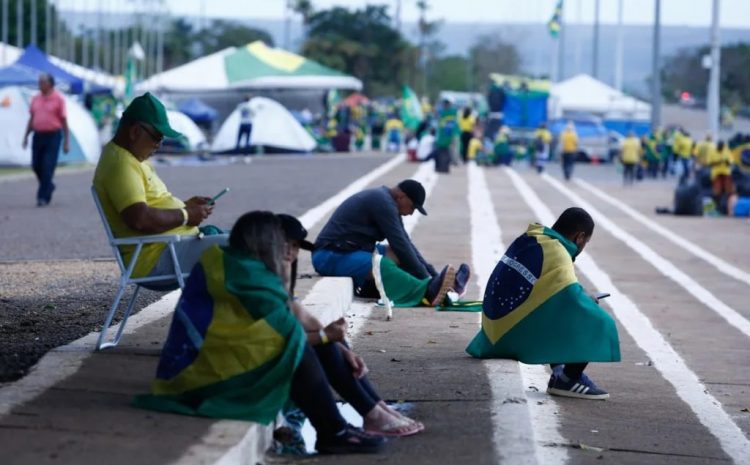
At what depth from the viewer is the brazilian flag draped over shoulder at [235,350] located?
Result: 6.75 meters

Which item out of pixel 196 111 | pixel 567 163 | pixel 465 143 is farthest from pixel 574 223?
pixel 196 111

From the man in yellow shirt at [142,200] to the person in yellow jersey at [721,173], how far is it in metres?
22.9

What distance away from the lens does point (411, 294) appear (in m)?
11.9

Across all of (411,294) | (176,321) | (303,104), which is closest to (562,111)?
(303,104)

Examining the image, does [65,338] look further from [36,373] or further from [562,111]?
[562,111]

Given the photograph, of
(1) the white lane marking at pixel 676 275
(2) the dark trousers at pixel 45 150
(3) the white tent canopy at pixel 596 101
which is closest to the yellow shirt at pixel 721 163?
(1) the white lane marking at pixel 676 275

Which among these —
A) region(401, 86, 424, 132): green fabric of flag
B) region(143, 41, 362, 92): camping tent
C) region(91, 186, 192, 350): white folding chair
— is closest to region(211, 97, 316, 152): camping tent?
region(401, 86, 424, 132): green fabric of flag

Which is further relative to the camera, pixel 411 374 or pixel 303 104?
pixel 303 104

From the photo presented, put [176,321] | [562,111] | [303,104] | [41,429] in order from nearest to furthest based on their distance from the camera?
[41,429]
[176,321]
[303,104]
[562,111]

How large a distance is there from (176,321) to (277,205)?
51.6ft

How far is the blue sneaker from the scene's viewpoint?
350 inches

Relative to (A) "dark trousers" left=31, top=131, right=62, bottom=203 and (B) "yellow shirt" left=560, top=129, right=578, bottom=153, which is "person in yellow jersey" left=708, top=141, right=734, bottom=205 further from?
(A) "dark trousers" left=31, top=131, right=62, bottom=203

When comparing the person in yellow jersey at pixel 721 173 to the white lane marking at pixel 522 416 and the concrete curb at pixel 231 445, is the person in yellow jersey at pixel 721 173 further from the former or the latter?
the concrete curb at pixel 231 445

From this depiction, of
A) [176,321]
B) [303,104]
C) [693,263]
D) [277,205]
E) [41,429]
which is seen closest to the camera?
[41,429]
